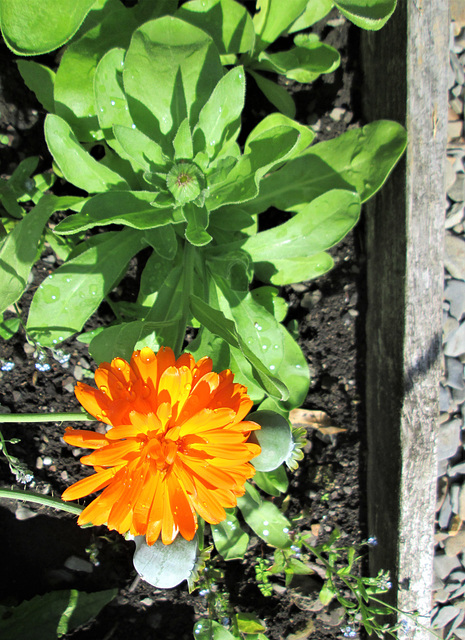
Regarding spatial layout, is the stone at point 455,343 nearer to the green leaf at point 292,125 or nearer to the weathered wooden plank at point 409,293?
the weathered wooden plank at point 409,293

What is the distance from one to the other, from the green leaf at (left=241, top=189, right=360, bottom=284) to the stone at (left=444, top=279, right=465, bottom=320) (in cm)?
83

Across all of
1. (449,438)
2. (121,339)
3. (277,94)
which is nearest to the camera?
(121,339)

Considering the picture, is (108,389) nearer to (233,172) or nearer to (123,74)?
→ (233,172)

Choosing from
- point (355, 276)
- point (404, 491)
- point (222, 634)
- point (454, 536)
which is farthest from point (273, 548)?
point (355, 276)

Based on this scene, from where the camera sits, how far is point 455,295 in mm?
2115

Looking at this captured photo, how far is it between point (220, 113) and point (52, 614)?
1824 millimetres

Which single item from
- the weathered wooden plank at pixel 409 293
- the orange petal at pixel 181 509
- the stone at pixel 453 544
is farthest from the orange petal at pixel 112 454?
the stone at pixel 453 544

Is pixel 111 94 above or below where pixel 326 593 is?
above

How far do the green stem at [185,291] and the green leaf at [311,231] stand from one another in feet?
0.58

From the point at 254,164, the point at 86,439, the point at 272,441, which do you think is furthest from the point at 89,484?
the point at 254,164

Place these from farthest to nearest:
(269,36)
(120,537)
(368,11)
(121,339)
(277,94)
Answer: (120,537) < (277,94) < (269,36) < (121,339) < (368,11)

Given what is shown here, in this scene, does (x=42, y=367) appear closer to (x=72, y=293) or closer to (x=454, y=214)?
(x=72, y=293)

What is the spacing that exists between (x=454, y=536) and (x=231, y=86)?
2080 mm

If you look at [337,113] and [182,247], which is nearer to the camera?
[182,247]
